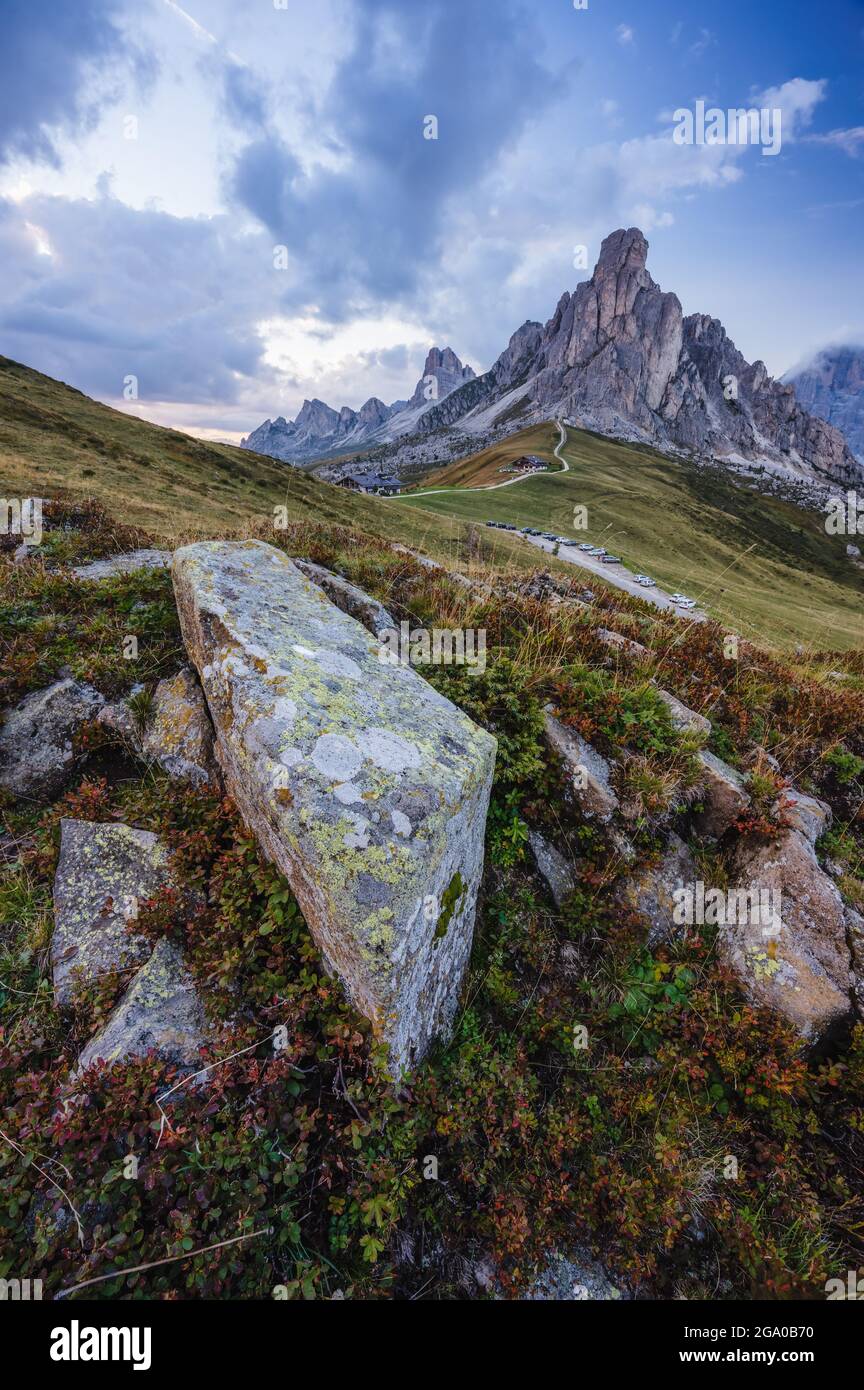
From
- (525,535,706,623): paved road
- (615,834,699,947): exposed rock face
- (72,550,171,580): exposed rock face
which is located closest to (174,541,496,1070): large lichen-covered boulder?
(615,834,699,947): exposed rock face

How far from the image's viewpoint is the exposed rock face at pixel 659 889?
523 centimetres

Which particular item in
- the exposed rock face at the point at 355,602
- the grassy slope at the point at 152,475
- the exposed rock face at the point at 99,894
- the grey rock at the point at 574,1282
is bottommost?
the grey rock at the point at 574,1282

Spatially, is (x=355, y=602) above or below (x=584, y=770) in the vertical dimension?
above

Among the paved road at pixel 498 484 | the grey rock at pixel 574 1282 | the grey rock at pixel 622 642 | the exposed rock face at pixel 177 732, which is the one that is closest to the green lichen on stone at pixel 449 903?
the grey rock at pixel 574 1282

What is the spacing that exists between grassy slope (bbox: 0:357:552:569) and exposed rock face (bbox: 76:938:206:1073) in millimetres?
25210

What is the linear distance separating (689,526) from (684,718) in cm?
10394

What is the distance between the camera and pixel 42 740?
562cm

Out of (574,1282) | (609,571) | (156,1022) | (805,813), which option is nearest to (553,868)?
(574,1282)

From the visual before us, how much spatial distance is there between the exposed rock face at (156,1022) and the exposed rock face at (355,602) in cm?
485

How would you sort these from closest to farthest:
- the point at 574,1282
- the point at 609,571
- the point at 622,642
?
the point at 574,1282 → the point at 622,642 → the point at 609,571

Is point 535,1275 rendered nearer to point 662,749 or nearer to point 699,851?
point 699,851

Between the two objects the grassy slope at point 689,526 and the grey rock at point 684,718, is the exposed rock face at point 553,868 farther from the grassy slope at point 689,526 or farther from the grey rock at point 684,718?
the grassy slope at point 689,526

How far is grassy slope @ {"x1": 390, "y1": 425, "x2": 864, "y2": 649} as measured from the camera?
55406mm

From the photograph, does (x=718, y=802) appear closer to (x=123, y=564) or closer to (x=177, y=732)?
(x=177, y=732)
